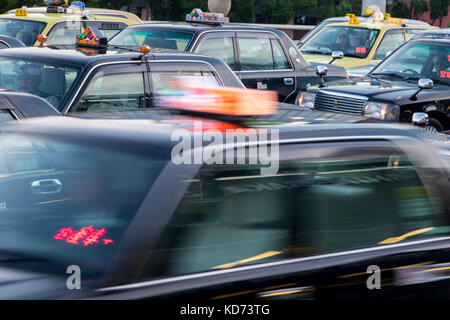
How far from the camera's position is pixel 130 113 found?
3.43m

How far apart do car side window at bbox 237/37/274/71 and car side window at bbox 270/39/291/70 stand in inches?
2.7

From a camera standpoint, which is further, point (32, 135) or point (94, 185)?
point (32, 135)

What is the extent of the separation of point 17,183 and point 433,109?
6524 millimetres

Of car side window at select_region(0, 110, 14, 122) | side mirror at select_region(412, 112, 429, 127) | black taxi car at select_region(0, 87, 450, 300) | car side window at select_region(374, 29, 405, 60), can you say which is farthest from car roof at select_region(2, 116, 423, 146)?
car side window at select_region(374, 29, 405, 60)

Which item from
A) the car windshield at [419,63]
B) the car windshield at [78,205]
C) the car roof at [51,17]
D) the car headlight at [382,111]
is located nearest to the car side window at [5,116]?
the car windshield at [78,205]

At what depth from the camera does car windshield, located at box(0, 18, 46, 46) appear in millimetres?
12234

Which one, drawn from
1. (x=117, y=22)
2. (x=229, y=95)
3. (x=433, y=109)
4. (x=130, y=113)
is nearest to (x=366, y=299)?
(x=229, y=95)

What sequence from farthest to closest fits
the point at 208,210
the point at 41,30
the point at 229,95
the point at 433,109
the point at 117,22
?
1. the point at 117,22
2. the point at 41,30
3. the point at 433,109
4. the point at 229,95
5. the point at 208,210

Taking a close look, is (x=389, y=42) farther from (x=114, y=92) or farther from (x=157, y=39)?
(x=114, y=92)

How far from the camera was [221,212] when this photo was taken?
2.79 metres

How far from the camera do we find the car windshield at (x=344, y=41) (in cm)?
1427

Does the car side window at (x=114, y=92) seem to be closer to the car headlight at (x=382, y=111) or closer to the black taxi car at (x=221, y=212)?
the black taxi car at (x=221, y=212)
